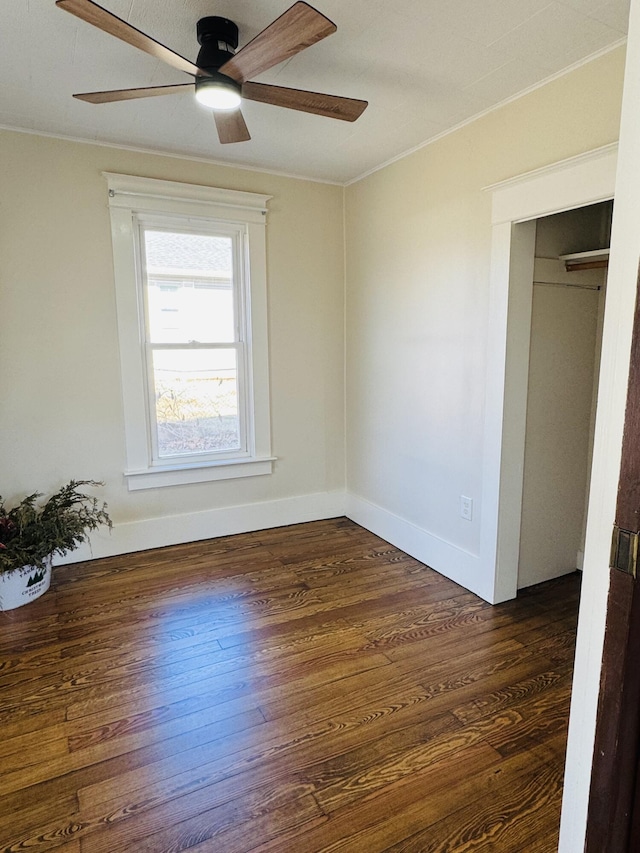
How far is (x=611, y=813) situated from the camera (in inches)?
36.6

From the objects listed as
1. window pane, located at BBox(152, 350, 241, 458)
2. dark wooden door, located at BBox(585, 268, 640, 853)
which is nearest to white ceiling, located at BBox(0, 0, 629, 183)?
window pane, located at BBox(152, 350, 241, 458)

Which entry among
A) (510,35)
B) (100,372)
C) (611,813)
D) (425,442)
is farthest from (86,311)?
(611,813)

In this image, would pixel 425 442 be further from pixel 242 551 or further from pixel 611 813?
pixel 611 813

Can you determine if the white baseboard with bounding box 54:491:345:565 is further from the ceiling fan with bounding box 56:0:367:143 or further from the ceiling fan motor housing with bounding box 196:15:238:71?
the ceiling fan motor housing with bounding box 196:15:238:71

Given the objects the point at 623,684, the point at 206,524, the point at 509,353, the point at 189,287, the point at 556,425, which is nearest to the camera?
the point at 623,684

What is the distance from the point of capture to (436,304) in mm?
3113

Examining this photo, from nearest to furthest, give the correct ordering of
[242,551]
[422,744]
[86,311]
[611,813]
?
[611,813] → [422,744] → [86,311] → [242,551]

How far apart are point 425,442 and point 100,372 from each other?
219 cm

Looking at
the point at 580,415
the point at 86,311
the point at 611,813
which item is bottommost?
the point at 611,813

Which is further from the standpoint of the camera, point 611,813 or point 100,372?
point 100,372

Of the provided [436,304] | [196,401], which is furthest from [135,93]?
[196,401]

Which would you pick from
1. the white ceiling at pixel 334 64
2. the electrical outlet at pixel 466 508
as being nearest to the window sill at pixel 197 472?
the electrical outlet at pixel 466 508

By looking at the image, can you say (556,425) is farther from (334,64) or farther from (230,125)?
(230,125)

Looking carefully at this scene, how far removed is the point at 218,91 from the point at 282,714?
2458 millimetres
